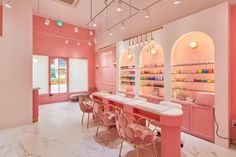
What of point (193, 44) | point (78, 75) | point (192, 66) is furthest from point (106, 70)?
point (193, 44)

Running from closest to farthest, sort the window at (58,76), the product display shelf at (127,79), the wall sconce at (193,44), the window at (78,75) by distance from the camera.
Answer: the wall sconce at (193,44)
the product display shelf at (127,79)
the window at (58,76)
the window at (78,75)

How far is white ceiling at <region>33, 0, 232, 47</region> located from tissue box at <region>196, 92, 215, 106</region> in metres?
2.14

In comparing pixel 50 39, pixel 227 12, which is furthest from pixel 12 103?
pixel 227 12

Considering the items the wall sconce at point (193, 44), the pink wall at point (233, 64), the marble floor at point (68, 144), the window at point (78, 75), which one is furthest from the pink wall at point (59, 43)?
the pink wall at point (233, 64)

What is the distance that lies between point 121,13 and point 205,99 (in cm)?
457

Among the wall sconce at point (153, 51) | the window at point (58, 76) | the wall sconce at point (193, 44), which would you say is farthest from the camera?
the window at point (58, 76)

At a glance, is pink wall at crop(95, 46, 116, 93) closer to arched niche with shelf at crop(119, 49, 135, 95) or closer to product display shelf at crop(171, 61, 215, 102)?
arched niche with shelf at crop(119, 49, 135, 95)

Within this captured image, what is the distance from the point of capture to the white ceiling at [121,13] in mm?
3885

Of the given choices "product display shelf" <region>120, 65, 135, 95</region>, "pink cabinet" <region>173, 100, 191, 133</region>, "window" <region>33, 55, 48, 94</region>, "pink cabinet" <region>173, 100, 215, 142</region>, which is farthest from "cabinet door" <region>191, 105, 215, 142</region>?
"window" <region>33, 55, 48, 94</region>

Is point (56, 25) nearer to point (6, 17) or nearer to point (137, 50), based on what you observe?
point (6, 17)

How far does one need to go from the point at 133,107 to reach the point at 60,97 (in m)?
5.82

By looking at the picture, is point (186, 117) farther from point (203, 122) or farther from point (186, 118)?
point (203, 122)

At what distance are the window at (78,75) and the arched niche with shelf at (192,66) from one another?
5.55 metres

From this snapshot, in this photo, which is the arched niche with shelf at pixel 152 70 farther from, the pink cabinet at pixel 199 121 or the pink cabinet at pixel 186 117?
the pink cabinet at pixel 199 121
